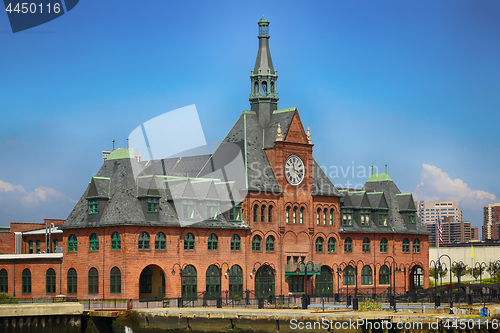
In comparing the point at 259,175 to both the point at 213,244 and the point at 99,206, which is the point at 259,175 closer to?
the point at 213,244

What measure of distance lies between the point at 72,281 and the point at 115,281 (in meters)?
6.28

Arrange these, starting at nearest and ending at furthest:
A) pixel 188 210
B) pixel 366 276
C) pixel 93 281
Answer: pixel 93 281 < pixel 188 210 < pixel 366 276

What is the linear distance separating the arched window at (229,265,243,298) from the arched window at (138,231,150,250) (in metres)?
11.7

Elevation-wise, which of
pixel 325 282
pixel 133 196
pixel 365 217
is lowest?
pixel 325 282

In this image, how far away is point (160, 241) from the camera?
85.4 m

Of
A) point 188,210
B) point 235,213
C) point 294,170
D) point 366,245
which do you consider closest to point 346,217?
point 366,245

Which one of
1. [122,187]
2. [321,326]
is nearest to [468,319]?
[321,326]

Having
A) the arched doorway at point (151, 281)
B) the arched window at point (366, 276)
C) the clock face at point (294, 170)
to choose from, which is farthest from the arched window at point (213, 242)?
the arched window at point (366, 276)

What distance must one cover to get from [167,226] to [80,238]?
9.34 meters

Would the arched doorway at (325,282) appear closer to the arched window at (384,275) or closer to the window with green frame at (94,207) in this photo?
the arched window at (384,275)

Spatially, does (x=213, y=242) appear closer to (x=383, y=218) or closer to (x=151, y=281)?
(x=151, y=281)

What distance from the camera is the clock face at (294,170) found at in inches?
3873

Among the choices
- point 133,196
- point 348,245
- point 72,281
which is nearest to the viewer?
point 133,196

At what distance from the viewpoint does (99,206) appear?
280ft
